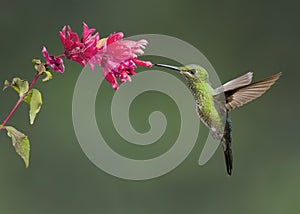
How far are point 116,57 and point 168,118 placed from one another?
3782mm

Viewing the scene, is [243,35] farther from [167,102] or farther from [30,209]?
[30,209]

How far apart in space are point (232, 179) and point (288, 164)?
48 centimetres

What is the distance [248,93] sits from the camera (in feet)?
5.29

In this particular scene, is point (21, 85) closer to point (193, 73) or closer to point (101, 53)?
point (101, 53)

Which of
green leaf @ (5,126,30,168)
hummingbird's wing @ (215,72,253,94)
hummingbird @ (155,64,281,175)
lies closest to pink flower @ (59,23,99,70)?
green leaf @ (5,126,30,168)

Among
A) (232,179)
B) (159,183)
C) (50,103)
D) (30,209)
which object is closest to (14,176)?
(30,209)

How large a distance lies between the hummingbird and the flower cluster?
0.68ft

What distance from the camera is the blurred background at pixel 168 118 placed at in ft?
15.3

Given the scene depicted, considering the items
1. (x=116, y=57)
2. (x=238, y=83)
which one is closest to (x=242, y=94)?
(x=238, y=83)

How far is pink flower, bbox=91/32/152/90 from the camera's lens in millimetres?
1161

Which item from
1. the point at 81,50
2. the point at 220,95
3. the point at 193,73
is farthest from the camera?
the point at 220,95

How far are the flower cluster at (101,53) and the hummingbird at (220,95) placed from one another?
209mm

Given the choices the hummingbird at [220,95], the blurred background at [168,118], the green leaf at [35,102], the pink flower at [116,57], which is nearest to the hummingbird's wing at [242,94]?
the hummingbird at [220,95]

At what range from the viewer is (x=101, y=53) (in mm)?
1161
